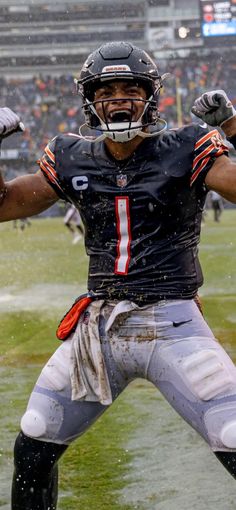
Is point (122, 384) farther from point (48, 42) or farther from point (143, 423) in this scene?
point (48, 42)

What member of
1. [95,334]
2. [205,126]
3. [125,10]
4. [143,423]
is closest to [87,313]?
[95,334]

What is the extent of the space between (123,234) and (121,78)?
0.50 m

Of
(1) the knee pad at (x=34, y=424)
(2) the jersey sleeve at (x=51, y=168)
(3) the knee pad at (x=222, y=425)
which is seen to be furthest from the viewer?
(2) the jersey sleeve at (x=51, y=168)

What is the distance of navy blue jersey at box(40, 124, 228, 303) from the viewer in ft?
10.7

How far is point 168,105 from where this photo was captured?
113 feet

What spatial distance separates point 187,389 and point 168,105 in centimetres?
3180

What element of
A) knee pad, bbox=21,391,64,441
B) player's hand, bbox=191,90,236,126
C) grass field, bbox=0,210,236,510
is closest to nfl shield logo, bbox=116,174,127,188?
player's hand, bbox=191,90,236,126

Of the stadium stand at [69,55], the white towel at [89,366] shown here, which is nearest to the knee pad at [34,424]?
the white towel at [89,366]

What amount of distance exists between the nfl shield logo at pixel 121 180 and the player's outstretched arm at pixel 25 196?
0.27m

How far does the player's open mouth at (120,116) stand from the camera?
10.6 feet

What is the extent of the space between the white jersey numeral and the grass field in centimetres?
110

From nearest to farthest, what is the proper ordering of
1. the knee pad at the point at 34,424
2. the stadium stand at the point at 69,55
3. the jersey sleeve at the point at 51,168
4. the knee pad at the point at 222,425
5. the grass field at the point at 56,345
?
1. the knee pad at the point at 222,425
2. the knee pad at the point at 34,424
3. the jersey sleeve at the point at 51,168
4. the grass field at the point at 56,345
5. the stadium stand at the point at 69,55

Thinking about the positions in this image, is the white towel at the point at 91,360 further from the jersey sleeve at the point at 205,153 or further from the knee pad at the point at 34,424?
the jersey sleeve at the point at 205,153

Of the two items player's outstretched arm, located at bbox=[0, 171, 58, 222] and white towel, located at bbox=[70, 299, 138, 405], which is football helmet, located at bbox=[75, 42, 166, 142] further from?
white towel, located at bbox=[70, 299, 138, 405]
